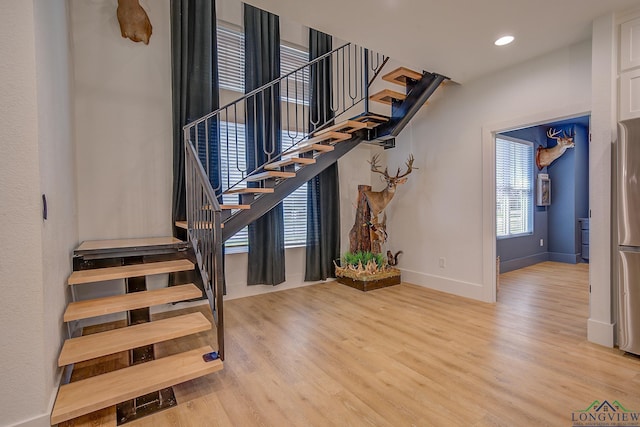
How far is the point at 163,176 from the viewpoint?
3602 mm

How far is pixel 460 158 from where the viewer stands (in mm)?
4078

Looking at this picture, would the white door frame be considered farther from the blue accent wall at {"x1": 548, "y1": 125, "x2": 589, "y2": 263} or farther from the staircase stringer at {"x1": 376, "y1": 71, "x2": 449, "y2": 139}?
the blue accent wall at {"x1": 548, "y1": 125, "x2": 589, "y2": 263}

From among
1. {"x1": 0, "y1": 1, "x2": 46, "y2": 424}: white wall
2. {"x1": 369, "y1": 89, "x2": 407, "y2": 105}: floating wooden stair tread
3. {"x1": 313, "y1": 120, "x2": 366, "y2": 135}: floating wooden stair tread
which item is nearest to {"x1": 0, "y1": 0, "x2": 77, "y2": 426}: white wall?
{"x1": 0, "y1": 1, "x2": 46, "y2": 424}: white wall

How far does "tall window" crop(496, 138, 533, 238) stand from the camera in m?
5.49

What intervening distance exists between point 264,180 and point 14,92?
2.31 metres

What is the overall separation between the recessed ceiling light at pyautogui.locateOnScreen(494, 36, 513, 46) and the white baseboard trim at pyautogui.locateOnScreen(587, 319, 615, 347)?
2.67 meters

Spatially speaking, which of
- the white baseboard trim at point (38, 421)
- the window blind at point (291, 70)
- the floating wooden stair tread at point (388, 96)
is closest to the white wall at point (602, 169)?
the floating wooden stair tread at point (388, 96)

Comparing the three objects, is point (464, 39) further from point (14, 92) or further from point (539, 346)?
point (14, 92)

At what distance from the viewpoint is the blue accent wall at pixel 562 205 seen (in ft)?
19.6

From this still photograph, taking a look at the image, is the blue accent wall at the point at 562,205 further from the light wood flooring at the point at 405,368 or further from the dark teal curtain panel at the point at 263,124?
the dark teal curtain panel at the point at 263,124

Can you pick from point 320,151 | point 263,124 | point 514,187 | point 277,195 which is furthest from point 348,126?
point 514,187

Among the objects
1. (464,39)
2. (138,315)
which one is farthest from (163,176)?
(464,39)

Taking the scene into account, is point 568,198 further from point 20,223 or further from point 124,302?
point 20,223

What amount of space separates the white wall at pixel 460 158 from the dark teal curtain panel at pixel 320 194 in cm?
115
